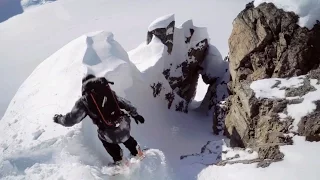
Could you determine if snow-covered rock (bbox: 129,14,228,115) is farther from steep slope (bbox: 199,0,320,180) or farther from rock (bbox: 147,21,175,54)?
steep slope (bbox: 199,0,320,180)

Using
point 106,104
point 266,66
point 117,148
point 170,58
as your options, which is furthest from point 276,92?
point 170,58

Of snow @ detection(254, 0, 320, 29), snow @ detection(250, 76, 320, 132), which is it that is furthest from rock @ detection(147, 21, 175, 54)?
snow @ detection(250, 76, 320, 132)

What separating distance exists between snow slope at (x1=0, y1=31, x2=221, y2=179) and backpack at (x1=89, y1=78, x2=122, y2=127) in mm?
1258

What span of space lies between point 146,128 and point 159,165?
14.0 ft

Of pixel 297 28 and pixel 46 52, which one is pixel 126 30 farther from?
pixel 297 28

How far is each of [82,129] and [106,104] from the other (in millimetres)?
2684

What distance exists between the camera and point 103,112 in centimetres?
776

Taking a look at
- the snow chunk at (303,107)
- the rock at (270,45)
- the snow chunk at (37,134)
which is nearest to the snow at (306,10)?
the rock at (270,45)

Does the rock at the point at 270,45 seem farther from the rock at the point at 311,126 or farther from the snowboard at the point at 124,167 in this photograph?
the snowboard at the point at 124,167

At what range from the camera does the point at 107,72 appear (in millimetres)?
12172

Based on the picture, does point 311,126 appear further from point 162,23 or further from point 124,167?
point 162,23

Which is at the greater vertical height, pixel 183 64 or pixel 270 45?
pixel 270 45

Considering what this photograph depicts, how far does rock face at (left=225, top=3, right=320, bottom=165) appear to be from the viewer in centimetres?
841

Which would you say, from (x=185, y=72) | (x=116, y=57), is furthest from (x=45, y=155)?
(x=185, y=72)
